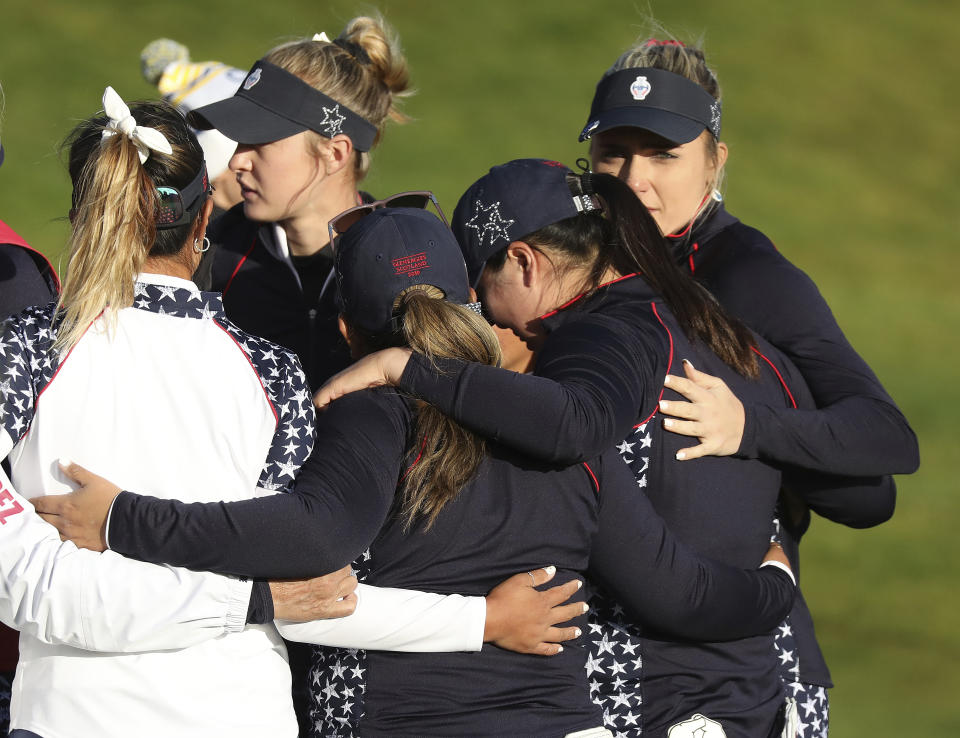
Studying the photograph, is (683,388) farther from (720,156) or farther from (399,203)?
(720,156)

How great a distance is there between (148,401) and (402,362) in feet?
1.32

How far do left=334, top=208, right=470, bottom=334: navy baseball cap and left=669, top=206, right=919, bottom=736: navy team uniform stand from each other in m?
0.65

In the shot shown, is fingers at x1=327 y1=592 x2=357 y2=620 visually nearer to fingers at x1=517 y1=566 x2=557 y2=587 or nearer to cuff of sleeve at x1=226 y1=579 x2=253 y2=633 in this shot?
cuff of sleeve at x1=226 y1=579 x2=253 y2=633

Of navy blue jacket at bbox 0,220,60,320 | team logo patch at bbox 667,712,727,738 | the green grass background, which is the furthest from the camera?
the green grass background

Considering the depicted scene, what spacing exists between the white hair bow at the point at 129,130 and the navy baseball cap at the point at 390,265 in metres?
0.36

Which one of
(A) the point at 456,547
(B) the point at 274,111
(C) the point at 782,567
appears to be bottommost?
(A) the point at 456,547

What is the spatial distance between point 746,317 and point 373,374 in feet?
3.18

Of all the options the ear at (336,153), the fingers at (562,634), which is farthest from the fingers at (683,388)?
the ear at (336,153)

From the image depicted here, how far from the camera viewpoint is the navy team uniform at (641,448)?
2000 mm

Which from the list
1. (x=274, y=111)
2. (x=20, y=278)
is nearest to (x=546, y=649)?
(x=20, y=278)

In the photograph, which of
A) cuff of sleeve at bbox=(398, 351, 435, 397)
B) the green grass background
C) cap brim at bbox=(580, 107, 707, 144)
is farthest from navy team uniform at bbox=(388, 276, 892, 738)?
the green grass background

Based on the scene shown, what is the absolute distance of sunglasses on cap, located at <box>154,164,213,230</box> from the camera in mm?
2047

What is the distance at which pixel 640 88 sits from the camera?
316 centimetres

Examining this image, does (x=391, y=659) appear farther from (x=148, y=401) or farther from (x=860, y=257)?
(x=860, y=257)
